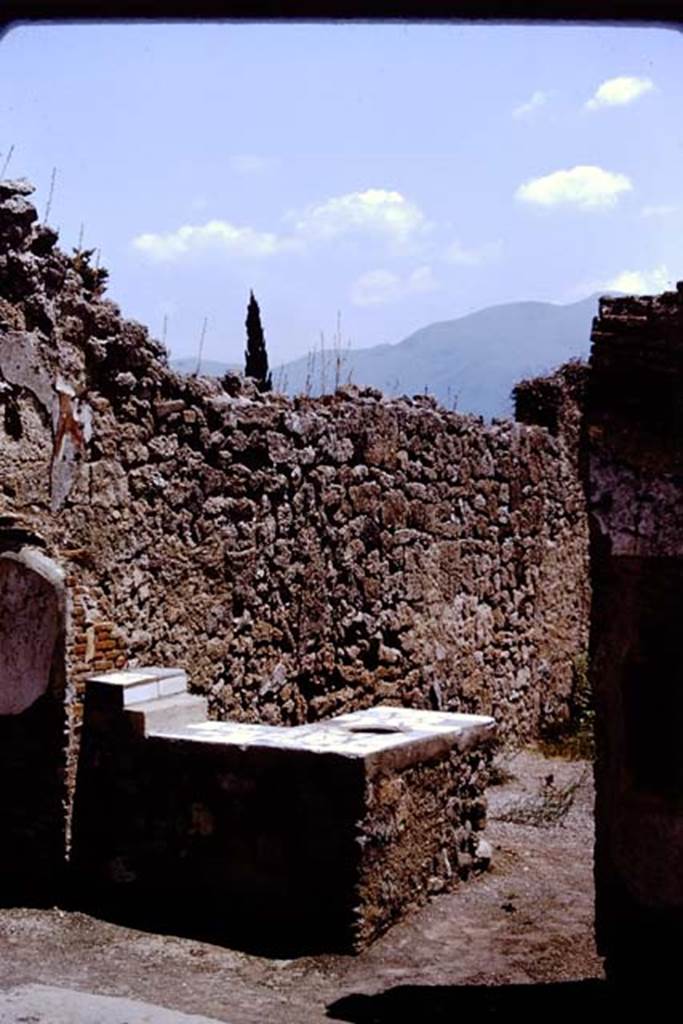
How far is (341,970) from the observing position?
15.3ft

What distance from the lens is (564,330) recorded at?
15812 cm

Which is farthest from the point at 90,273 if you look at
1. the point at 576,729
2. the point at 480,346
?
the point at 480,346

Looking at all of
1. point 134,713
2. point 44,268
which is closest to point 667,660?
point 134,713

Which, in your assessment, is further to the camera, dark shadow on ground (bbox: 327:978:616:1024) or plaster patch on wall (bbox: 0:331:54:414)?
plaster patch on wall (bbox: 0:331:54:414)

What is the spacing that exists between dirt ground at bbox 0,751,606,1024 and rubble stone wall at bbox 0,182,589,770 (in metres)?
1.12

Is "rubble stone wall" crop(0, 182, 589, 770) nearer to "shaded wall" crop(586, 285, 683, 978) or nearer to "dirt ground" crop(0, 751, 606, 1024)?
Result: "dirt ground" crop(0, 751, 606, 1024)

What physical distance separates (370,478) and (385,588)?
73 centimetres

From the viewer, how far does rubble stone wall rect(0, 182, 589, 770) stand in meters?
5.55

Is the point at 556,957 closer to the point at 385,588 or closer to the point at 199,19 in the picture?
the point at 385,588

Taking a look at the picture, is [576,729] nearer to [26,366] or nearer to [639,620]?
[26,366]

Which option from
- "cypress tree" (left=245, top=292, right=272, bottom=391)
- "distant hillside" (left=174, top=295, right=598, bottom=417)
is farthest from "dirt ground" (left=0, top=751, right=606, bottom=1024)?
"distant hillside" (left=174, top=295, right=598, bottom=417)

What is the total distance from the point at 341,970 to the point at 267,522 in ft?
9.27

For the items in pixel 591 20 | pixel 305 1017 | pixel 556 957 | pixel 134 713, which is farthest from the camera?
pixel 134 713

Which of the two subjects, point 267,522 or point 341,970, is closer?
point 341,970
